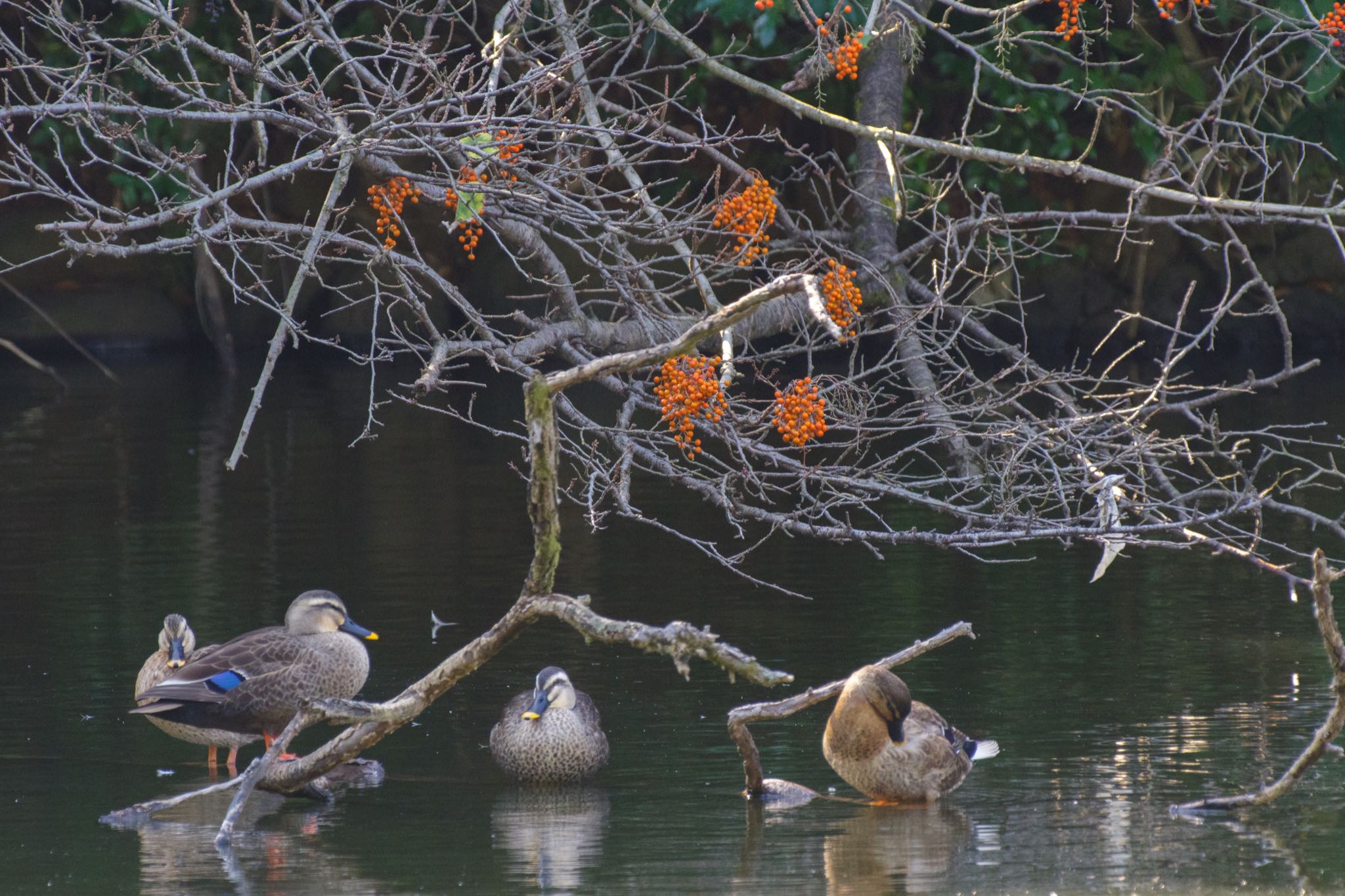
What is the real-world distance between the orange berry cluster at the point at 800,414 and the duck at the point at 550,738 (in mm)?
1256

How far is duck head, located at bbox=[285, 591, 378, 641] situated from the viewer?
7281 mm

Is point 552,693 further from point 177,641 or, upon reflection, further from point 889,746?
point 177,641

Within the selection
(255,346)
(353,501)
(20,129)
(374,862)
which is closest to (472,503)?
(353,501)

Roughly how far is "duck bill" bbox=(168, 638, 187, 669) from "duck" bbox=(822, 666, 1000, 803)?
259 centimetres

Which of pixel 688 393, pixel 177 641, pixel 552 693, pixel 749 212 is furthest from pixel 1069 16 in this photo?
pixel 177 641

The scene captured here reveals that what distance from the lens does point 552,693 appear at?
653 cm

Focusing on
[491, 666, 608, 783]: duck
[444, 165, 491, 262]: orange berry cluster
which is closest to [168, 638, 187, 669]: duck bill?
[491, 666, 608, 783]: duck

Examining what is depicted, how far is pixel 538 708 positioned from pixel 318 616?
129 cm

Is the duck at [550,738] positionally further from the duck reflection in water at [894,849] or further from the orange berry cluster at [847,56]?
the orange berry cluster at [847,56]

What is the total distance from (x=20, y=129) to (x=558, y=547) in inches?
648

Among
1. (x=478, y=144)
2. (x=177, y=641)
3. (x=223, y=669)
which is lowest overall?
(x=223, y=669)

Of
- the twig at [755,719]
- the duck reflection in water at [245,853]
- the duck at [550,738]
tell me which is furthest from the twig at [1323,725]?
the duck reflection in water at [245,853]

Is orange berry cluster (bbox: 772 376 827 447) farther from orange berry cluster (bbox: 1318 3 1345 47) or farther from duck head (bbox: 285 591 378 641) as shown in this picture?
orange berry cluster (bbox: 1318 3 1345 47)

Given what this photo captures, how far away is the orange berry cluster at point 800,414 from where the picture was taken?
606cm
